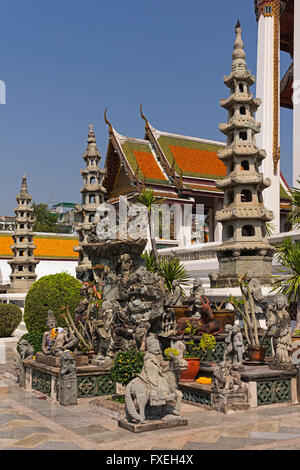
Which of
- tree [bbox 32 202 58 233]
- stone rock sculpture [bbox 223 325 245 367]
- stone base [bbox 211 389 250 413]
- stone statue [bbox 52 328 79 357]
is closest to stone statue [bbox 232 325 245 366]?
stone rock sculpture [bbox 223 325 245 367]

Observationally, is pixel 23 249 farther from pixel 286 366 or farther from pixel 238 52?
pixel 286 366

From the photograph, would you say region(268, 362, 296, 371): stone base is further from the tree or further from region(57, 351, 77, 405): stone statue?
the tree

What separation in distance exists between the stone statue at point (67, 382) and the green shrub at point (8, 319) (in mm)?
18185

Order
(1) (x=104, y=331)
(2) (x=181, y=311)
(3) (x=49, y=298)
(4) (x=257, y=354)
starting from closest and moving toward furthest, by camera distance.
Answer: (4) (x=257, y=354), (1) (x=104, y=331), (2) (x=181, y=311), (3) (x=49, y=298)

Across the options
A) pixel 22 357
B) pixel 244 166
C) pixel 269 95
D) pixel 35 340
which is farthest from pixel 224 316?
pixel 269 95

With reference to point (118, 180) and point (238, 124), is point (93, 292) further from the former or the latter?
point (118, 180)

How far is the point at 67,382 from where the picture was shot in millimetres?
11258

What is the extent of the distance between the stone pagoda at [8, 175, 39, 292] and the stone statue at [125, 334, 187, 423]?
31.4 meters

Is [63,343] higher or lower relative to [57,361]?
higher

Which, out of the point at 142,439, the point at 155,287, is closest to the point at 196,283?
the point at 155,287

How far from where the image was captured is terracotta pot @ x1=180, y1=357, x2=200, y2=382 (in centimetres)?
1170

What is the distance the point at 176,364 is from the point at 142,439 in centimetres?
152

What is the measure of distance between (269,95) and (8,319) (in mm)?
17392

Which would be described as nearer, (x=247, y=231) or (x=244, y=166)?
(x=247, y=231)
